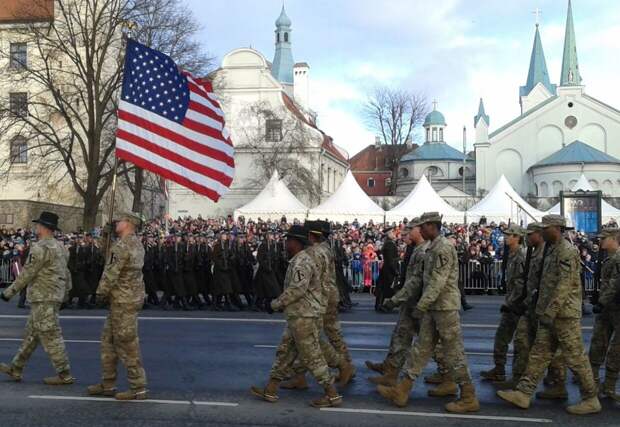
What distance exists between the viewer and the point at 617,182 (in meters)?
65.6

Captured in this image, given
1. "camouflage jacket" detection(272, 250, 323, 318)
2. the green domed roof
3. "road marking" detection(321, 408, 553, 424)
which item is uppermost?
the green domed roof

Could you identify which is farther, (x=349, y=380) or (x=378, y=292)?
(x=378, y=292)

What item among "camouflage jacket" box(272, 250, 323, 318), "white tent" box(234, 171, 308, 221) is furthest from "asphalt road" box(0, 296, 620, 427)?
"white tent" box(234, 171, 308, 221)

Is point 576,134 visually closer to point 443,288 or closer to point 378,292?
point 378,292

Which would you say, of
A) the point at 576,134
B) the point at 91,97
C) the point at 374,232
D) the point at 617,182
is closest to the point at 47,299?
the point at 374,232

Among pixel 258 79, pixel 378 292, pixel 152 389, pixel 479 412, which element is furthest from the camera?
pixel 258 79

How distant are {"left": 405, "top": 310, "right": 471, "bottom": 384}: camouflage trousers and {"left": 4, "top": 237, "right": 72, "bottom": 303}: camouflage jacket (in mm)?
4116

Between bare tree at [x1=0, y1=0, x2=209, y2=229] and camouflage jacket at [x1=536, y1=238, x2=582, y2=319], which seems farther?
bare tree at [x1=0, y1=0, x2=209, y2=229]

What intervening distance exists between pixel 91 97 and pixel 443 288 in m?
27.1

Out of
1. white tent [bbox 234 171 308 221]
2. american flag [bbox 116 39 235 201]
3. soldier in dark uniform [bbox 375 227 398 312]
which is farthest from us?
white tent [bbox 234 171 308 221]

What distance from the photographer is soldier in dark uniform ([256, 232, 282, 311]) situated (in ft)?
53.4

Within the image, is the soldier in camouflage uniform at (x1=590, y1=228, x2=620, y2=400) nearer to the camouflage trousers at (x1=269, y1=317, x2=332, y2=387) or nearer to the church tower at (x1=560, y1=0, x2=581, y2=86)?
the camouflage trousers at (x1=269, y1=317, x2=332, y2=387)

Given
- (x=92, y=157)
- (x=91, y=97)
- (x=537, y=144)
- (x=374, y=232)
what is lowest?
(x=374, y=232)

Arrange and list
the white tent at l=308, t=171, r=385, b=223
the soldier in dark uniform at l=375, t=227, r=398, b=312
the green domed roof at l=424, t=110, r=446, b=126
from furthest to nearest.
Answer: the green domed roof at l=424, t=110, r=446, b=126, the white tent at l=308, t=171, r=385, b=223, the soldier in dark uniform at l=375, t=227, r=398, b=312
